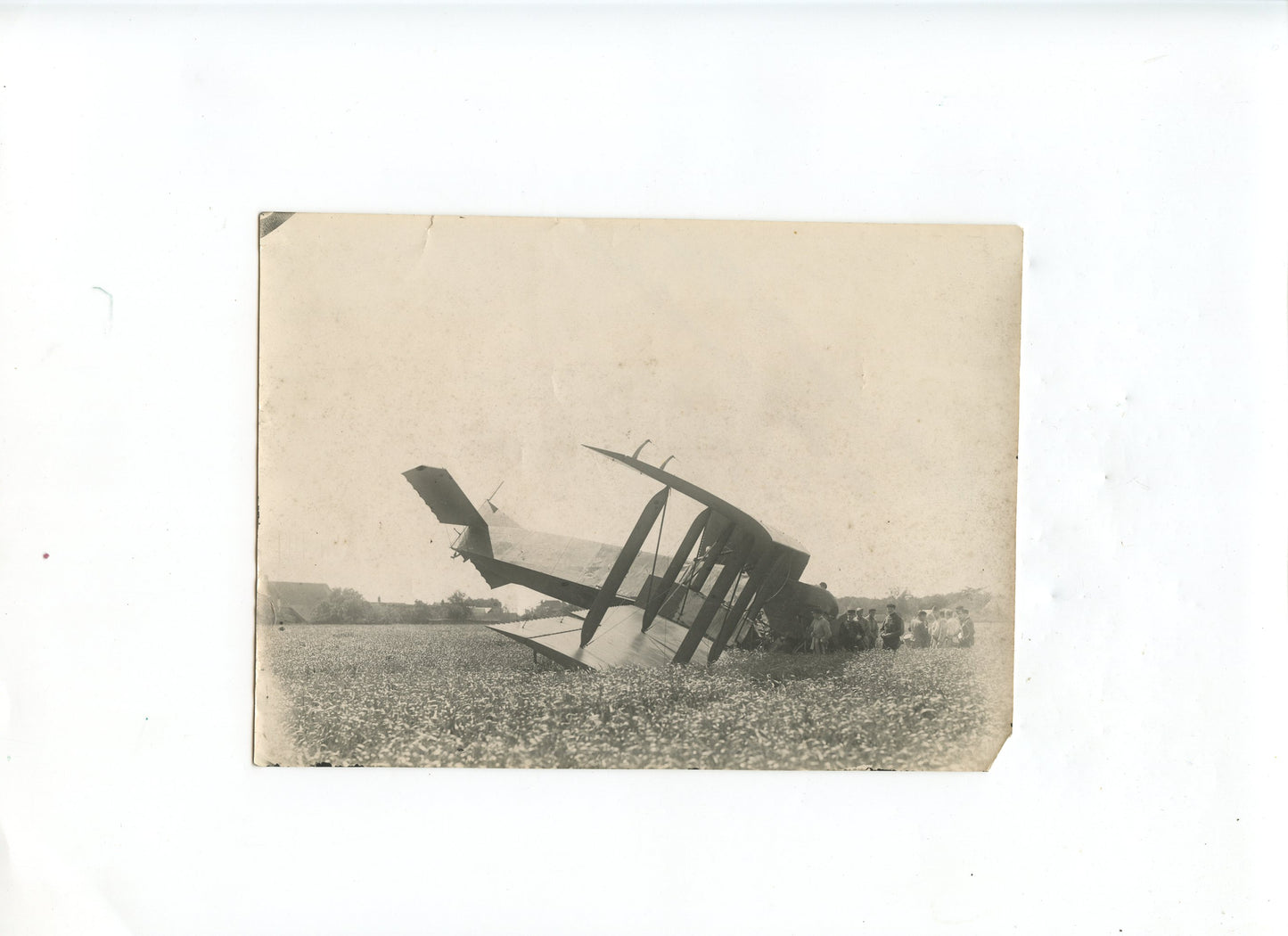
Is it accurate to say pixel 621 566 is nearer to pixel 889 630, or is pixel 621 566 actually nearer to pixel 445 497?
pixel 445 497

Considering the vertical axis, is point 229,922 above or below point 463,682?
below

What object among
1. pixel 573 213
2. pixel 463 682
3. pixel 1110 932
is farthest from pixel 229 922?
pixel 1110 932

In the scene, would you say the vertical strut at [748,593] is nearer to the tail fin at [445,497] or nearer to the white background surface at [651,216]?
the white background surface at [651,216]

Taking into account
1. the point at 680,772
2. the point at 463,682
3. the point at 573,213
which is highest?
the point at 573,213

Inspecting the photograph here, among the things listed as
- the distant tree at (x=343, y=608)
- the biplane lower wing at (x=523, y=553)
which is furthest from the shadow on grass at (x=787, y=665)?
the distant tree at (x=343, y=608)

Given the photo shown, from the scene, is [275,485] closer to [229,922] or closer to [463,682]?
[463,682]

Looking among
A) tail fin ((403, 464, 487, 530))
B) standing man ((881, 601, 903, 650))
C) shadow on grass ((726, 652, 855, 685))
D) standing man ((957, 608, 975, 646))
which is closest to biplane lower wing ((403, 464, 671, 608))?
tail fin ((403, 464, 487, 530))
